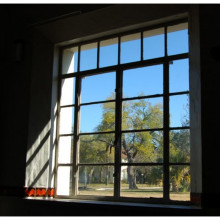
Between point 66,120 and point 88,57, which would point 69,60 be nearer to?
point 88,57

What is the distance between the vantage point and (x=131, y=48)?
442 centimetres

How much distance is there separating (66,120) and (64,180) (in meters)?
0.79

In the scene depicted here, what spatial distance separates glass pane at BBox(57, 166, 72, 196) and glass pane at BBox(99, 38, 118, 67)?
143cm

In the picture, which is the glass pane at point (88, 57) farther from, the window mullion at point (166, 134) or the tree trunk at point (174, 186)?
the tree trunk at point (174, 186)

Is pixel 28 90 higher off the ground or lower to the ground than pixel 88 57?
lower

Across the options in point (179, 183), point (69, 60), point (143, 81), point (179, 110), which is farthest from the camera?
point (69, 60)

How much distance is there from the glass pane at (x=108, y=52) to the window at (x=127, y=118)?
0.04ft

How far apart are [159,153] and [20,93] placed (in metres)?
1.99

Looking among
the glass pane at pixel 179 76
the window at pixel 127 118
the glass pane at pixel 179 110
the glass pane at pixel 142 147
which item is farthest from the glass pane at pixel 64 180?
the glass pane at pixel 179 76

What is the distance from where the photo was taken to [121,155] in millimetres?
4223

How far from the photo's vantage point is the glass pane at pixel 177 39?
13.2 feet

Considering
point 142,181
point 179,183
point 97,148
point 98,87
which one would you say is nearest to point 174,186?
point 179,183

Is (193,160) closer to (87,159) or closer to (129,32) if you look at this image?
(87,159)

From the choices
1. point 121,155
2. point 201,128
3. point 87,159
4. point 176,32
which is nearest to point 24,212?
point 87,159
